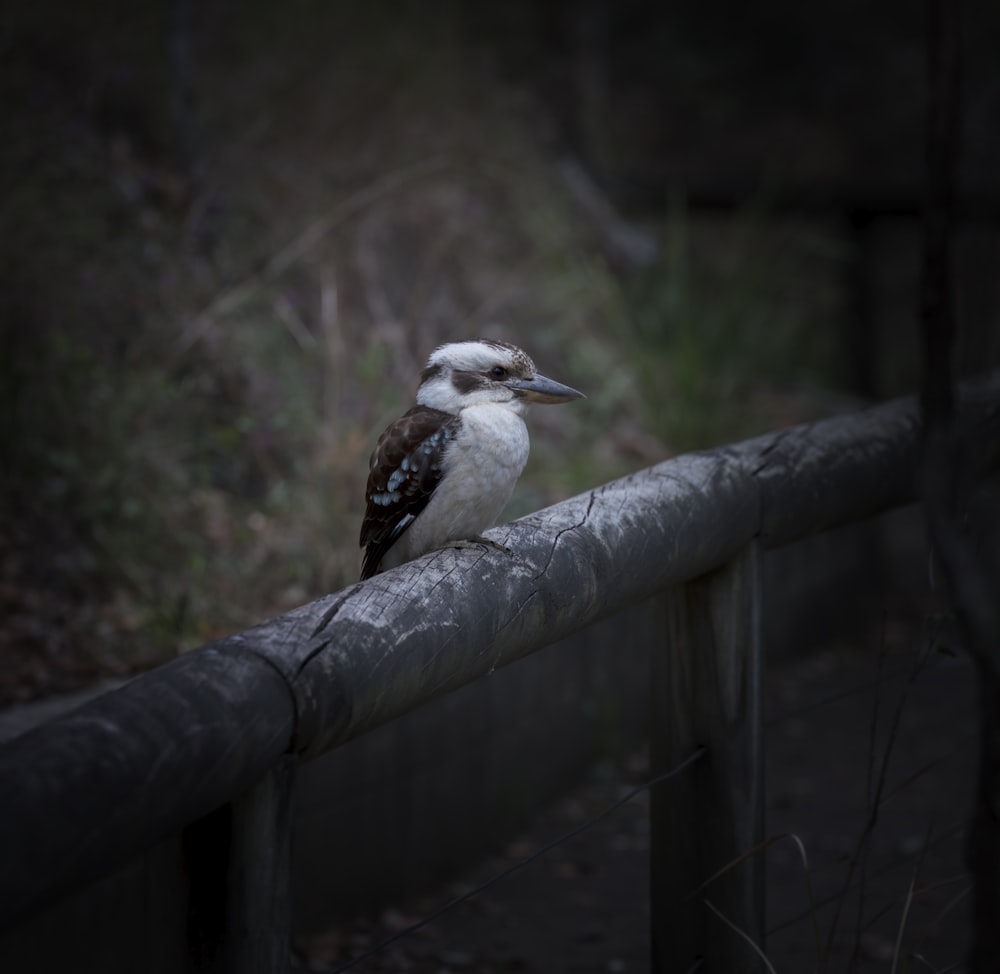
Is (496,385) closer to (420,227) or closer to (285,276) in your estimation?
(285,276)

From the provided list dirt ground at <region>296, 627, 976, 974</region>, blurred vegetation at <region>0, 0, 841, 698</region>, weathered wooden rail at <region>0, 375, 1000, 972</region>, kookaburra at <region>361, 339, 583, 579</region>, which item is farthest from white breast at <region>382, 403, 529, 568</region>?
blurred vegetation at <region>0, 0, 841, 698</region>

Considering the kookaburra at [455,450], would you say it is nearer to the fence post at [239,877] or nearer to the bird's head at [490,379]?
the bird's head at [490,379]

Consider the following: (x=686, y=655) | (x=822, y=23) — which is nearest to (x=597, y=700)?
(x=686, y=655)

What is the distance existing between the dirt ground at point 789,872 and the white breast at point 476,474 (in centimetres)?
62

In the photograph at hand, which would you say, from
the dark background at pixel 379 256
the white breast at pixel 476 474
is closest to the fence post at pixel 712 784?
the dark background at pixel 379 256

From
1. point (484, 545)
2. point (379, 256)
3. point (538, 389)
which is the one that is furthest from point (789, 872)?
point (379, 256)

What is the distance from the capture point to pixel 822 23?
10.1m

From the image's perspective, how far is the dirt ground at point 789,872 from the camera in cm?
Result: 316

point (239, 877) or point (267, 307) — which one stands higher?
point (239, 877)

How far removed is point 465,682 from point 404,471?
1005 millimetres

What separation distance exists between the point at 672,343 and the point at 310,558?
2.56 m

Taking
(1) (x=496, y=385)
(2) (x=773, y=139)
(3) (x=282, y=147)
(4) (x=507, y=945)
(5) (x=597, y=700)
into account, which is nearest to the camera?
(1) (x=496, y=385)

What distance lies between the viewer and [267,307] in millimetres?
5262

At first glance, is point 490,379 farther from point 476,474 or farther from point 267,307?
point 267,307
